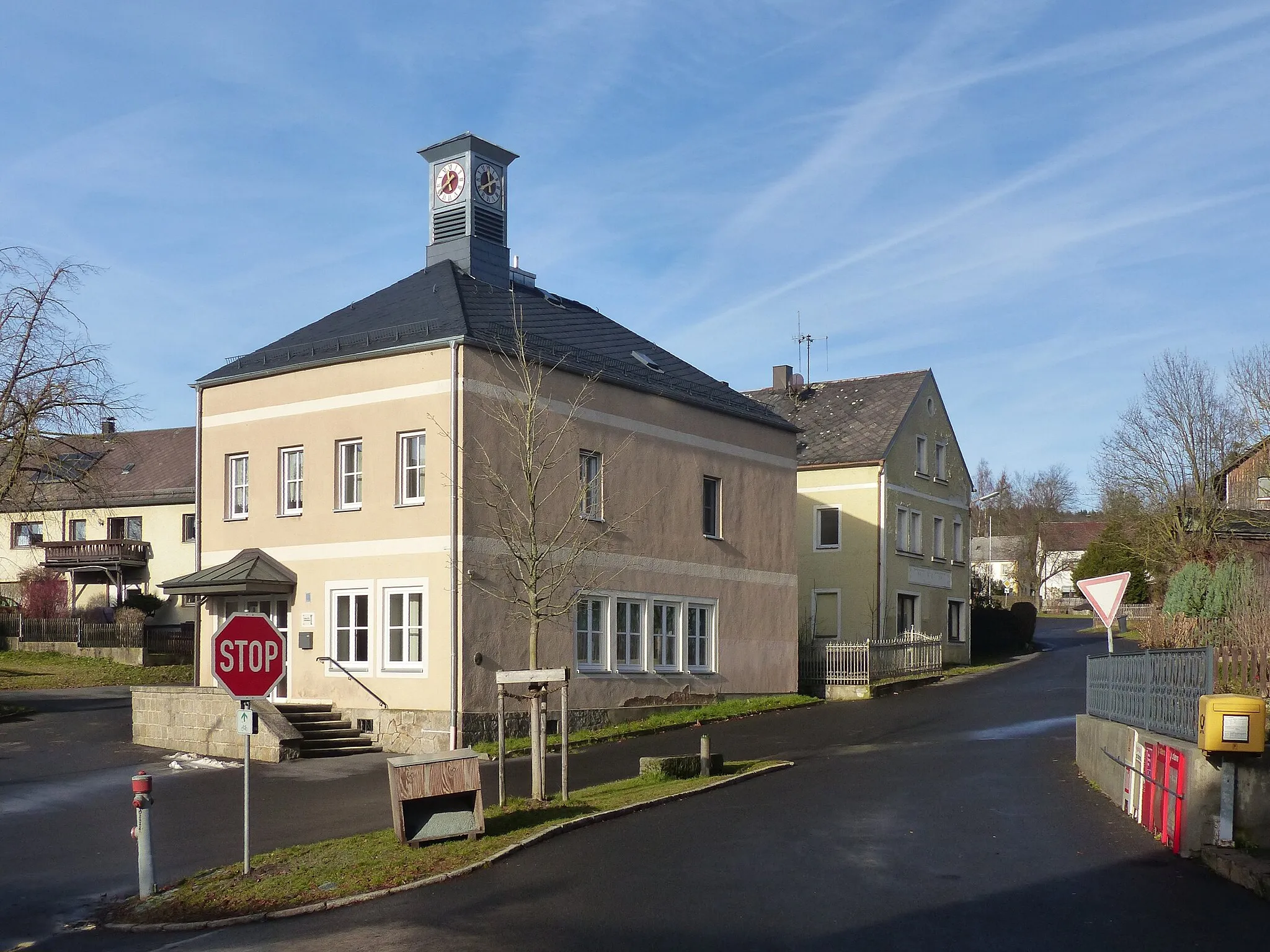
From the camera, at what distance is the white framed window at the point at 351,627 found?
2434 cm

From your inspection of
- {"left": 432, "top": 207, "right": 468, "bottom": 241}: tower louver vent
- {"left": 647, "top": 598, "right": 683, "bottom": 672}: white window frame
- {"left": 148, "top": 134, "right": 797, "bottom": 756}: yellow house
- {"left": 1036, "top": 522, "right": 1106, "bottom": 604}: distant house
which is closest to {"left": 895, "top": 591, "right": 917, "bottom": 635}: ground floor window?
{"left": 148, "top": 134, "right": 797, "bottom": 756}: yellow house

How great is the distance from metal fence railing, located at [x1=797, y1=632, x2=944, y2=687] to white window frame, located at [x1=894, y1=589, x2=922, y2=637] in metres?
1.43

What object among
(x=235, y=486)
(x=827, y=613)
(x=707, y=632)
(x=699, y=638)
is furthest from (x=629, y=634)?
(x=827, y=613)

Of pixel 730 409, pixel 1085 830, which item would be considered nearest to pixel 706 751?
pixel 1085 830

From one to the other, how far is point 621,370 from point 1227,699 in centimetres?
1739

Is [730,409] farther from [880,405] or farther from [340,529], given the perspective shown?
[880,405]

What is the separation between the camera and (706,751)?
18125mm

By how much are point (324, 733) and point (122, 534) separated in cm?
3158

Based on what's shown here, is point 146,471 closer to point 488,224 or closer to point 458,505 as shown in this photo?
point 488,224

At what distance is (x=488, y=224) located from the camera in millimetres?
29578

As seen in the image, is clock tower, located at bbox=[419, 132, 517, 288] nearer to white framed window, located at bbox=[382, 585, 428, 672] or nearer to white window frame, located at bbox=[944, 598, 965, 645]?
white framed window, located at bbox=[382, 585, 428, 672]

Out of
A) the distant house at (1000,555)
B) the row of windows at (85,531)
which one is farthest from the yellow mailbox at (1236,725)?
the distant house at (1000,555)

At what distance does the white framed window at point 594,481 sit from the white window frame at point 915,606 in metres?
17.3

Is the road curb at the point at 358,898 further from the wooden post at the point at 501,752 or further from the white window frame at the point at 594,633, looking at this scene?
the white window frame at the point at 594,633
